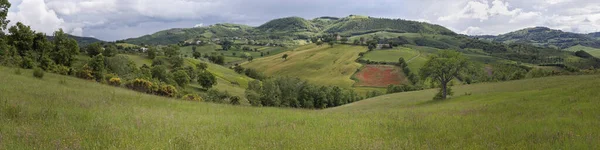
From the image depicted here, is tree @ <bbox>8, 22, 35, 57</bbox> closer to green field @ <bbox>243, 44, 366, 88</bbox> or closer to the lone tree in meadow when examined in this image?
the lone tree in meadow

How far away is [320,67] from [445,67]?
121113 mm

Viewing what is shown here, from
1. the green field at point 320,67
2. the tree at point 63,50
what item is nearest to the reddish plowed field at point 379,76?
the green field at point 320,67

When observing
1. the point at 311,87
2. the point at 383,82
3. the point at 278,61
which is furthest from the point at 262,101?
the point at 278,61

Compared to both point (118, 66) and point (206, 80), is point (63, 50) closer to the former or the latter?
point (118, 66)

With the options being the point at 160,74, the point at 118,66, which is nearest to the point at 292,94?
the point at 160,74

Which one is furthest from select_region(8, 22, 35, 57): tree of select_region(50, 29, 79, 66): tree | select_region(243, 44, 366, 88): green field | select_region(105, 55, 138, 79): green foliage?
select_region(243, 44, 366, 88): green field

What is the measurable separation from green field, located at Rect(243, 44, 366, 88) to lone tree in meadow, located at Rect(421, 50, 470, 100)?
7795 cm

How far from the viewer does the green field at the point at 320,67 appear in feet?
492

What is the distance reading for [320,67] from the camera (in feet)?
567

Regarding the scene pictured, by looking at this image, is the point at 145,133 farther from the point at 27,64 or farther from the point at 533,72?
the point at 533,72

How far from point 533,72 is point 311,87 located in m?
59.9

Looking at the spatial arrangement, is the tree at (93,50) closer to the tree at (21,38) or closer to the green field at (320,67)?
the tree at (21,38)

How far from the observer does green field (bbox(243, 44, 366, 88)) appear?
150 metres

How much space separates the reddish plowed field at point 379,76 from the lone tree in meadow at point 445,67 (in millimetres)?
77704
